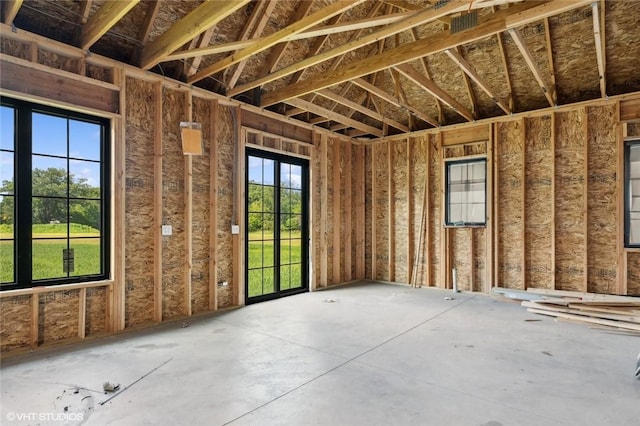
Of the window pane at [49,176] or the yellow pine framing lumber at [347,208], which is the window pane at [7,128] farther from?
the yellow pine framing lumber at [347,208]

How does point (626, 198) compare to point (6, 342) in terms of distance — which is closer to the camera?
point (6, 342)

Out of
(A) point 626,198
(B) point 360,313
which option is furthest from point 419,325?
(A) point 626,198

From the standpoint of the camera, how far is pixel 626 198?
212 inches

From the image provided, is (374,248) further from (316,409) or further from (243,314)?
(316,409)

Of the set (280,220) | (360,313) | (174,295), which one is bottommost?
(360,313)

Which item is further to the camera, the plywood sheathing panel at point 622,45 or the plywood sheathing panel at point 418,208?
the plywood sheathing panel at point 418,208

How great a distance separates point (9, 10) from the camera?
3312mm

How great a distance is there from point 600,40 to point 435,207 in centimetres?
380

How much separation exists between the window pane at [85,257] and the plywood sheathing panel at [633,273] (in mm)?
7596

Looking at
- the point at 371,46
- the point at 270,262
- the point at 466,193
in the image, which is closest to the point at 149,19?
the point at 371,46

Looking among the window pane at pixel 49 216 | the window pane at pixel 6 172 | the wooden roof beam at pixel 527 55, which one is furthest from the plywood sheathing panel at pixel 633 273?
the window pane at pixel 6 172

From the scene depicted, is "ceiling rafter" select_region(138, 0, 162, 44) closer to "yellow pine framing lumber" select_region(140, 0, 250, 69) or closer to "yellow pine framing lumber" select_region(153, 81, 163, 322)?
"yellow pine framing lumber" select_region(140, 0, 250, 69)

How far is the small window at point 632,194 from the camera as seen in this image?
5328 millimetres

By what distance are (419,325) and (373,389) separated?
6.44 feet
